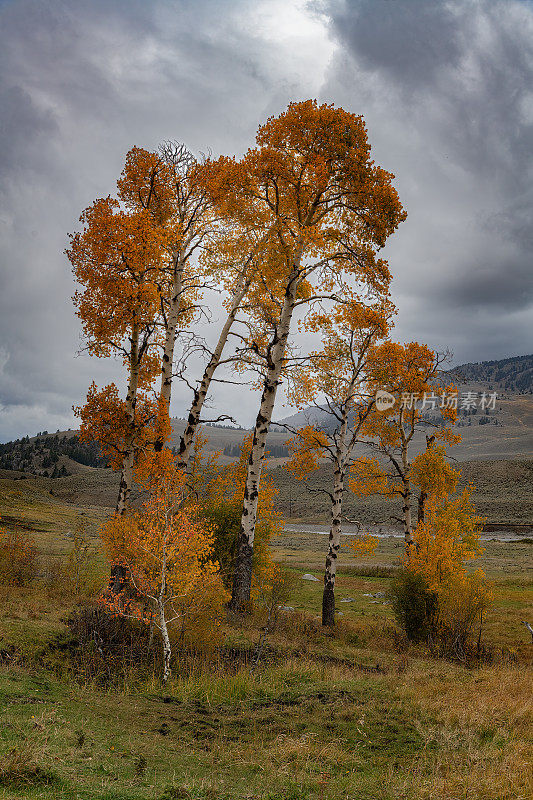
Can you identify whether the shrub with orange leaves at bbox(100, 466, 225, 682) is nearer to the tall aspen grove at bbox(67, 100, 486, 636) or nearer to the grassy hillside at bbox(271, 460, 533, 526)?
the tall aspen grove at bbox(67, 100, 486, 636)

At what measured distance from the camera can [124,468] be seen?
1466cm

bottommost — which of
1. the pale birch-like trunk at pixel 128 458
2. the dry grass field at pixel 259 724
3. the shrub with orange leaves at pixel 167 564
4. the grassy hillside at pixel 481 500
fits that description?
the grassy hillside at pixel 481 500

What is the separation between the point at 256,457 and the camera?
15.9m

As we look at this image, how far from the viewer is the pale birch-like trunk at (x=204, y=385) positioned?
16.2 metres

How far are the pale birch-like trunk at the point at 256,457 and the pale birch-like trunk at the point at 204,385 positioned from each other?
2.19 meters

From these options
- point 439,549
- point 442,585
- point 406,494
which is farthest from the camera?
point 406,494

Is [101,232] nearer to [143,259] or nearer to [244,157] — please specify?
[143,259]

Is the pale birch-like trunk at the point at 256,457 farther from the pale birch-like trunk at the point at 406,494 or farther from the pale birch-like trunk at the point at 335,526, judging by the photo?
the pale birch-like trunk at the point at 406,494

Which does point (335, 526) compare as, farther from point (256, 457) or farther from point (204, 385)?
point (204, 385)

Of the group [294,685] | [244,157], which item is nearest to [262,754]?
[294,685]

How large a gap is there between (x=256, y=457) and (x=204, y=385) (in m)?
3.27

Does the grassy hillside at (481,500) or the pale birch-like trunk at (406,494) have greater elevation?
the pale birch-like trunk at (406,494)

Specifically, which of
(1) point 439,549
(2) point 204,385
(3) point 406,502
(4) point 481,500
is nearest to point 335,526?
(1) point 439,549

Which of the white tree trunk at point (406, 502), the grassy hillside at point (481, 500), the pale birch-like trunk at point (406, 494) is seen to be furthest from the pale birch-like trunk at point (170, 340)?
the grassy hillside at point (481, 500)
